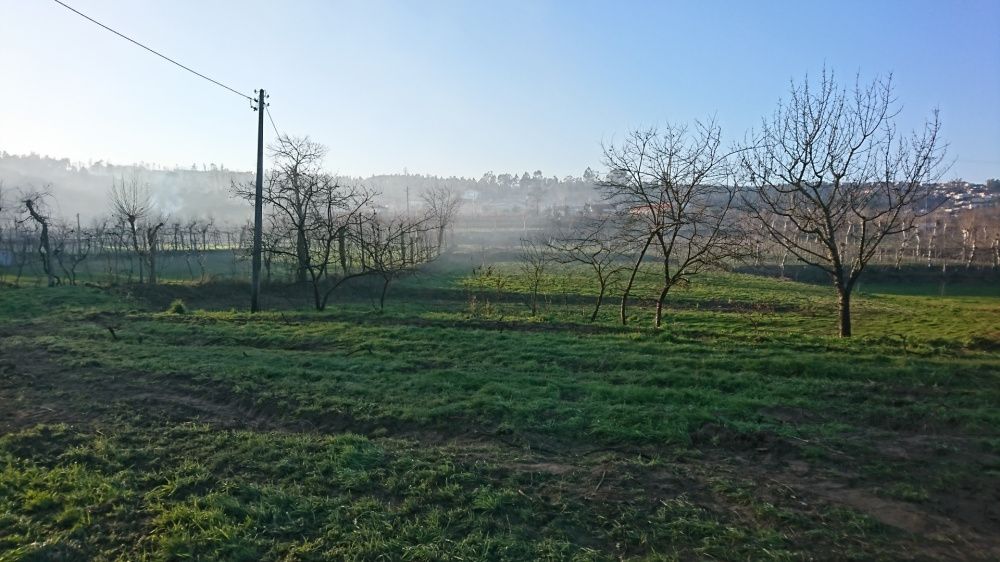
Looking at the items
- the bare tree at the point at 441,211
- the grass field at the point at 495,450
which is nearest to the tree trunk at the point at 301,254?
the grass field at the point at 495,450

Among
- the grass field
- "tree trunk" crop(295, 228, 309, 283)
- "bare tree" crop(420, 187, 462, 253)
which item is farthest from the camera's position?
"bare tree" crop(420, 187, 462, 253)

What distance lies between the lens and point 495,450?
5777mm

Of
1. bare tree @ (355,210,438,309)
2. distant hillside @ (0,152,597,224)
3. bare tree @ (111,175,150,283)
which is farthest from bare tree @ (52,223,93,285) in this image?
distant hillside @ (0,152,597,224)

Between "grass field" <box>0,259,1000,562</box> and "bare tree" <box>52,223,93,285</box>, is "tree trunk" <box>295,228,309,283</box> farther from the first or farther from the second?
"grass field" <box>0,259,1000,562</box>

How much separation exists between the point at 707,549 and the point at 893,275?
51.4m

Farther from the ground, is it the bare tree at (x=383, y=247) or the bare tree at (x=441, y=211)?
the bare tree at (x=441, y=211)

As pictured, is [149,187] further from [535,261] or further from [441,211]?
[535,261]

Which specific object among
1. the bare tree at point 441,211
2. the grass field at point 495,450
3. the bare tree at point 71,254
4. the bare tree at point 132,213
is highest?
the bare tree at point 441,211

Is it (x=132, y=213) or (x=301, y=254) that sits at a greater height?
(x=132, y=213)

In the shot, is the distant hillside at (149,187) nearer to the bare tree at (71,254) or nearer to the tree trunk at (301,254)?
the bare tree at (71,254)

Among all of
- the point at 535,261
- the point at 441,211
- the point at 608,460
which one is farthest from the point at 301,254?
the point at 441,211

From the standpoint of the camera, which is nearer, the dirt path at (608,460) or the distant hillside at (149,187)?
the dirt path at (608,460)

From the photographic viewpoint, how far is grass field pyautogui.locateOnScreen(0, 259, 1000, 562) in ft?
13.5

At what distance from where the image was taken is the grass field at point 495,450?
411 cm
